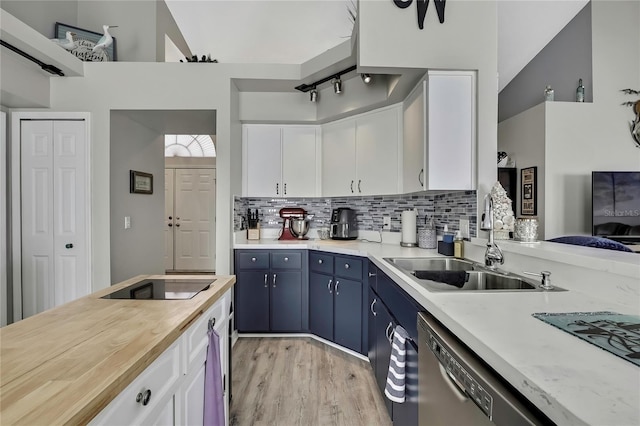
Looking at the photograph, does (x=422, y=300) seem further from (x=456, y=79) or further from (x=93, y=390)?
(x=456, y=79)

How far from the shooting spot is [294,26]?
379 cm

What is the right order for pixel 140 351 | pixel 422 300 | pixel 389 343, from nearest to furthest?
pixel 140 351 → pixel 422 300 → pixel 389 343

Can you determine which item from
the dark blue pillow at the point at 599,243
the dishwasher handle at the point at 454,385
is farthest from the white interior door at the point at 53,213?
the dark blue pillow at the point at 599,243

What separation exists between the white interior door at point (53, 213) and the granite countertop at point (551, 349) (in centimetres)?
304

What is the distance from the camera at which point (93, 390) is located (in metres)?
0.61

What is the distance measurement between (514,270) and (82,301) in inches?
79.5

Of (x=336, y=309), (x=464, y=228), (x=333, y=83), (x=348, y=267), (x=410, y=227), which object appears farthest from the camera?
(x=333, y=83)

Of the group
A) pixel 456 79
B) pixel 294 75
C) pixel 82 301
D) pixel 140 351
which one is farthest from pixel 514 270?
pixel 294 75

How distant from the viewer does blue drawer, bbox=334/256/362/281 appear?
244 cm

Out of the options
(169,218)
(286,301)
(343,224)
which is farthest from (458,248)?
(169,218)

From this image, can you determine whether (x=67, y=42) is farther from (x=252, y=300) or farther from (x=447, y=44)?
(x=447, y=44)

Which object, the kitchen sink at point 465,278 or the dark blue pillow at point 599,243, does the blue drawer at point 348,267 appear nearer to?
the kitchen sink at point 465,278

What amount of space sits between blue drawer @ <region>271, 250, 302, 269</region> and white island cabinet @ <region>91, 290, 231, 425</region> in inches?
55.7

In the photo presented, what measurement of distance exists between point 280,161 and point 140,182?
1.56 m
